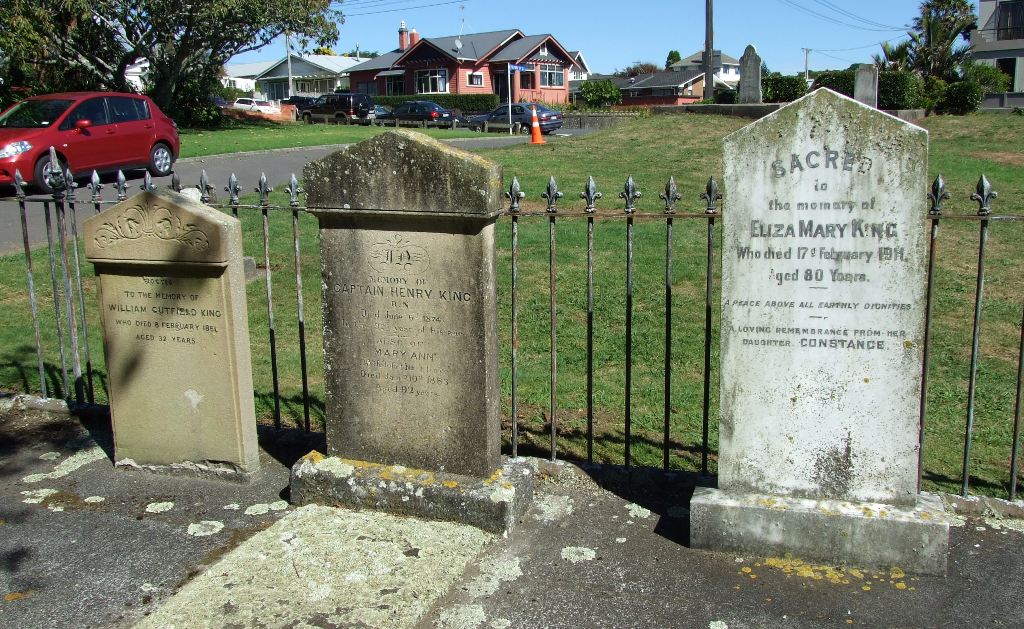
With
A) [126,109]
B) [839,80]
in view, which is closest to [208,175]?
[126,109]

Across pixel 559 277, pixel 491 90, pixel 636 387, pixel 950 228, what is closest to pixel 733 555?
pixel 636 387

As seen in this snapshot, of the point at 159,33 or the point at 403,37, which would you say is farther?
the point at 403,37

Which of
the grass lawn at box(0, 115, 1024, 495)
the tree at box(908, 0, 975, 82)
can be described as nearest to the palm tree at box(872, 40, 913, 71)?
the tree at box(908, 0, 975, 82)

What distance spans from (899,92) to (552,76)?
122 feet

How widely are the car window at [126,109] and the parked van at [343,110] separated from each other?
2548 cm

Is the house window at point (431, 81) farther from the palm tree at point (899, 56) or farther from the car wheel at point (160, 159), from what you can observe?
the car wheel at point (160, 159)

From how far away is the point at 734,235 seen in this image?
3674mm

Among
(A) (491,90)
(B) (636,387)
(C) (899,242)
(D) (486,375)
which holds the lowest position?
(B) (636,387)

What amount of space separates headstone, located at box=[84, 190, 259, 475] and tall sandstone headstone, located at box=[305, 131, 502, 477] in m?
0.52

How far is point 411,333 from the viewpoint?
4125mm

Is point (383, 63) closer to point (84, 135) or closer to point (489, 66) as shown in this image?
point (489, 66)

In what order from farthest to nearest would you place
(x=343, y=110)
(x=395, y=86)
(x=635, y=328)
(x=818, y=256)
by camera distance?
(x=395, y=86) < (x=343, y=110) < (x=635, y=328) < (x=818, y=256)

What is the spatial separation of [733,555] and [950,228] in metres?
9.81

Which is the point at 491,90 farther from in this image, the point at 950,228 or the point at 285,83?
the point at 950,228
